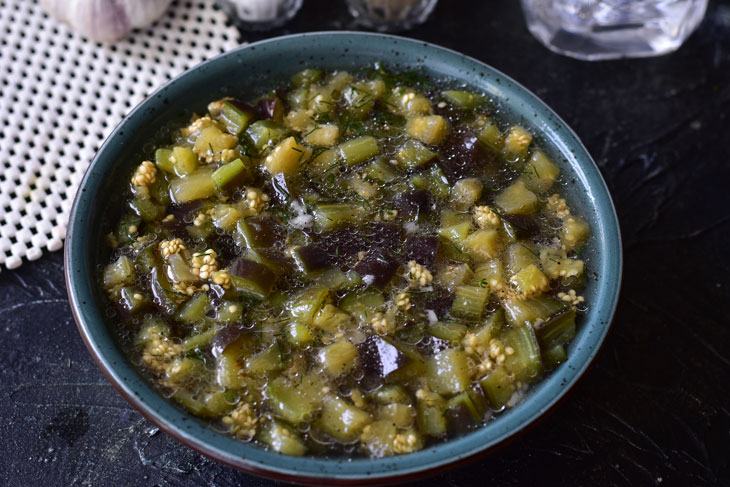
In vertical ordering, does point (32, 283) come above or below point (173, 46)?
below

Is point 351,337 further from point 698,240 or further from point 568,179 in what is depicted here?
point 698,240

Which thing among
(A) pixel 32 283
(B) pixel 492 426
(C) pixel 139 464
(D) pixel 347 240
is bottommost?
(C) pixel 139 464

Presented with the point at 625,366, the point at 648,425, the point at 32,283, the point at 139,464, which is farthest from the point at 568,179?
the point at 32,283

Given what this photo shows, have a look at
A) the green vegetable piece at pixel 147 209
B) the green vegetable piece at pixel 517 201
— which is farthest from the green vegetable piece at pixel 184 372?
the green vegetable piece at pixel 517 201

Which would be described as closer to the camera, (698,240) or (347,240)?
(347,240)

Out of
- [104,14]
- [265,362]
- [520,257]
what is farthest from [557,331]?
[104,14]

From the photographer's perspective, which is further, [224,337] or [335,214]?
[335,214]

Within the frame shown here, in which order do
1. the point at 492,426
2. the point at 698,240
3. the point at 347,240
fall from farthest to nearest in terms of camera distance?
the point at 698,240 < the point at 347,240 < the point at 492,426

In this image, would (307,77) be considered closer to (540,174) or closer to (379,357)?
(540,174)
